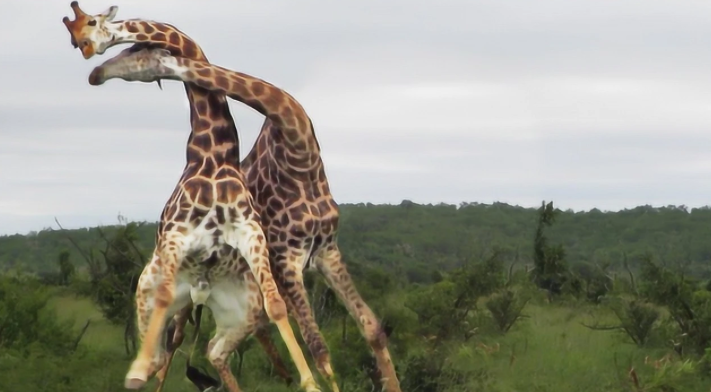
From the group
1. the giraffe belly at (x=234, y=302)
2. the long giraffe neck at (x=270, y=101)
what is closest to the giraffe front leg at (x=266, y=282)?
the giraffe belly at (x=234, y=302)

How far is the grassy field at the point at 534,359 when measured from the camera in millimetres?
12617

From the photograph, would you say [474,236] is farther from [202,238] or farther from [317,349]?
[202,238]

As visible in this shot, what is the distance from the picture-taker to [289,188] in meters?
6.93

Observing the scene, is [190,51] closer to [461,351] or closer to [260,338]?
[260,338]

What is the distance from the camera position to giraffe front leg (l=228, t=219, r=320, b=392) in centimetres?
607

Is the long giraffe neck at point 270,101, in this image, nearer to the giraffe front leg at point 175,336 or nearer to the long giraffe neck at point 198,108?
the long giraffe neck at point 198,108

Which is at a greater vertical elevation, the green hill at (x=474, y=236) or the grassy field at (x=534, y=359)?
the green hill at (x=474, y=236)

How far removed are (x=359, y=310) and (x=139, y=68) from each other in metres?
1.77

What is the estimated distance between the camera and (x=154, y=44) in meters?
6.54

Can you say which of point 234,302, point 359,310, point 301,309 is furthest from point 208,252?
point 359,310

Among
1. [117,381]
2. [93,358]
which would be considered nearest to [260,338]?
[117,381]

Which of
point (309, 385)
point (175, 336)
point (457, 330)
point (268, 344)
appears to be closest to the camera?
point (309, 385)

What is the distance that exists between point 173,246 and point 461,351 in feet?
32.0

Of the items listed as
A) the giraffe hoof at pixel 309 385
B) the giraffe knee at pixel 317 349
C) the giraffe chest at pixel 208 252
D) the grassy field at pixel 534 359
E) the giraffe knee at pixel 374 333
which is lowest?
the grassy field at pixel 534 359
